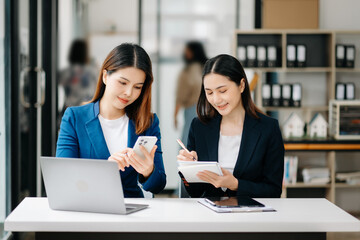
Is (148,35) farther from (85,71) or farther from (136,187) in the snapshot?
(136,187)

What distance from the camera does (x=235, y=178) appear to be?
2.37 meters

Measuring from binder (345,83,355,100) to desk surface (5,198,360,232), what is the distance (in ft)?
10.8

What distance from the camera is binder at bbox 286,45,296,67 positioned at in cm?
500

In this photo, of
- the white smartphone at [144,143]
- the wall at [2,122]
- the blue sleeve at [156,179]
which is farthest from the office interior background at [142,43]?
the white smartphone at [144,143]

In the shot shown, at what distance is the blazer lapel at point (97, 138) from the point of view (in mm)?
2428

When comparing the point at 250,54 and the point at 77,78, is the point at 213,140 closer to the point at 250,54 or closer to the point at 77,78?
the point at 250,54

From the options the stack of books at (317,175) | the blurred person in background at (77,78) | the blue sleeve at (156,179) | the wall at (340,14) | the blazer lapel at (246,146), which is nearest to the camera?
the blue sleeve at (156,179)

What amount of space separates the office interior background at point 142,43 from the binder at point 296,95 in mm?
67

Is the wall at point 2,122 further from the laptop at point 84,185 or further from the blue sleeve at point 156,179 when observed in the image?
the laptop at point 84,185

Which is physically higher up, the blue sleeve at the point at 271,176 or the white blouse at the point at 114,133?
→ the white blouse at the point at 114,133

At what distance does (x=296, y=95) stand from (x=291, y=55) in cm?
39

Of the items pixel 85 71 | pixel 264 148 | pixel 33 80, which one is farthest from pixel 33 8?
pixel 264 148

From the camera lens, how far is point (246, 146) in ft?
8.38

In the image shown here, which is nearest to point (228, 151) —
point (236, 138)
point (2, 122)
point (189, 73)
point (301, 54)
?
point (236, 138)
